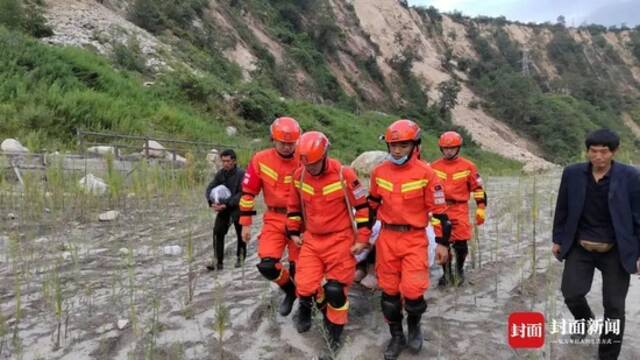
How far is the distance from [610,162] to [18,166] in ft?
30.4

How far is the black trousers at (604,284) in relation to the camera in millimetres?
3518

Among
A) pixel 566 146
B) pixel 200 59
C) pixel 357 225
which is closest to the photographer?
pixel 357 225

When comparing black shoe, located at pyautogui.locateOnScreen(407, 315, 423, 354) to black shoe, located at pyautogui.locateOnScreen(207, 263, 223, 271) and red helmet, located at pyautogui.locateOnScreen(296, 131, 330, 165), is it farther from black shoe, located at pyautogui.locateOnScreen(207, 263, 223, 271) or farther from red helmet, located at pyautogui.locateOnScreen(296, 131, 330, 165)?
black shoe, located at pyautogui.locateOnScreen(207, 263, 223, 271)

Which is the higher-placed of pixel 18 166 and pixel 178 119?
pixel 178 119

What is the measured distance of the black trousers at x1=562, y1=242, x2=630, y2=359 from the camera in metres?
3.52

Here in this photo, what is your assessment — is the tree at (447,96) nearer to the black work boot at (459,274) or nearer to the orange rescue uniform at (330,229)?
the black work boot at (459,274)

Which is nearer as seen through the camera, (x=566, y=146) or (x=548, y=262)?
(x=548, y=262)

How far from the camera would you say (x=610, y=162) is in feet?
11.6

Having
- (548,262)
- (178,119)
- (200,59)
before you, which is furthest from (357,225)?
(200,59)

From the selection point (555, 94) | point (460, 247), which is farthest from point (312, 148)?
point (555, 94)

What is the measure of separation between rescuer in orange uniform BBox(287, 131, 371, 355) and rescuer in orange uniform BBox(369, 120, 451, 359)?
0.20 m

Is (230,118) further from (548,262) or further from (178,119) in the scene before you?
(548,262)

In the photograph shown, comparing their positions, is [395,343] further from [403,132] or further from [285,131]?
[285,131]

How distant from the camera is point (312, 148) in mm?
3639
